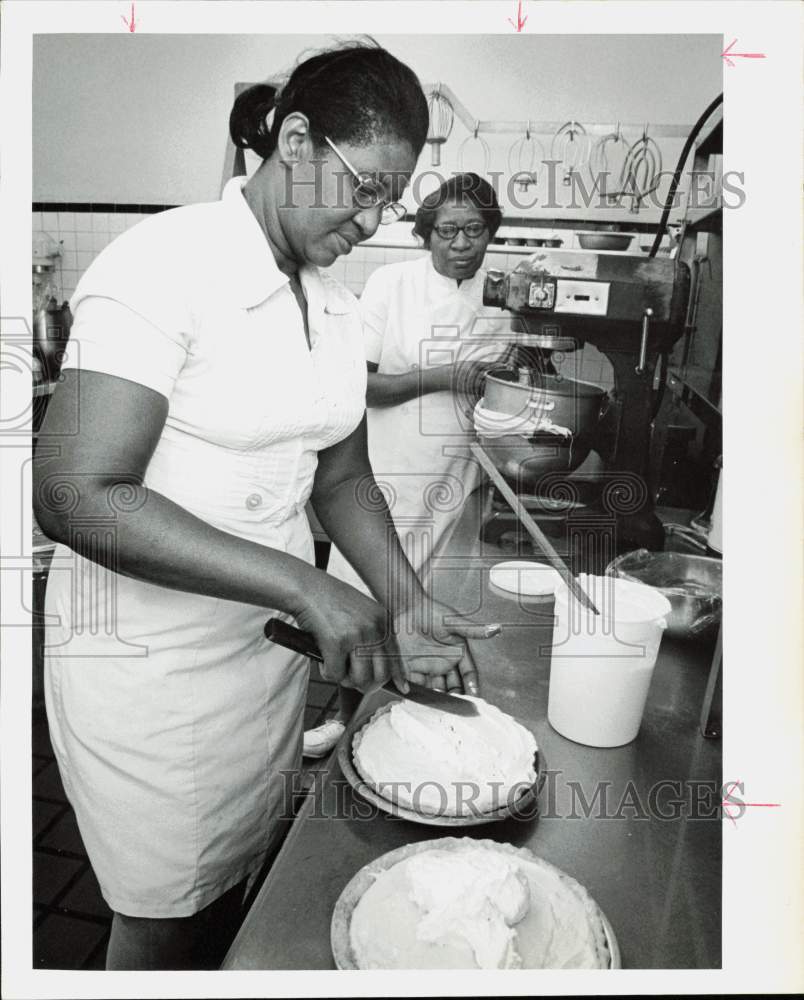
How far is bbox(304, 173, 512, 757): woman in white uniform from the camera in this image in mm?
1558

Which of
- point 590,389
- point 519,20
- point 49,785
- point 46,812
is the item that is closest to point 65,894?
point 46,812

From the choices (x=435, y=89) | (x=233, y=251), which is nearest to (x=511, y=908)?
(x=233, y=251)

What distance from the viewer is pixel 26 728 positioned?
0.89 m

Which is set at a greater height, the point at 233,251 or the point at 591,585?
the point at 233,251

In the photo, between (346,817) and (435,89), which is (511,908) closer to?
(346,817)

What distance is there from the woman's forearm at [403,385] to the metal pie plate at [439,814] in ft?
3.17

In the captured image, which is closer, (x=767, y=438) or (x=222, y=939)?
(x=767, y=438)

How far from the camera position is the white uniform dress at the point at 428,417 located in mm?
1613

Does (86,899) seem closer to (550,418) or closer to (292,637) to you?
(292,637)

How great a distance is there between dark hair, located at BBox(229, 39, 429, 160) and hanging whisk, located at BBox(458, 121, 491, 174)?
8.1 inches

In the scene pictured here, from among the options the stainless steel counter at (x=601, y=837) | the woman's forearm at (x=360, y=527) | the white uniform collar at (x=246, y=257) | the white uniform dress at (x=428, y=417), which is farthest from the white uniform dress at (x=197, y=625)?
the white uniform dress at (x=428, y=417)

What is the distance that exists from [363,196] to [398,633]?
1.96 ft

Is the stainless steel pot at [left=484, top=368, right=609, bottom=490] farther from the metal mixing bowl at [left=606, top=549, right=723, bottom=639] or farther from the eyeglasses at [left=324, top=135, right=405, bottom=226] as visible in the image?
the eyeglasses at [left=324, top=135, right=405, bottom=226]

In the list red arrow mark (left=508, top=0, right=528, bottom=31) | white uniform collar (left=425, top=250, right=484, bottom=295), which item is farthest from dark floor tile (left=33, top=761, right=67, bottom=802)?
red arrow mark (left=508, top=0, right=528, bottom=31)
